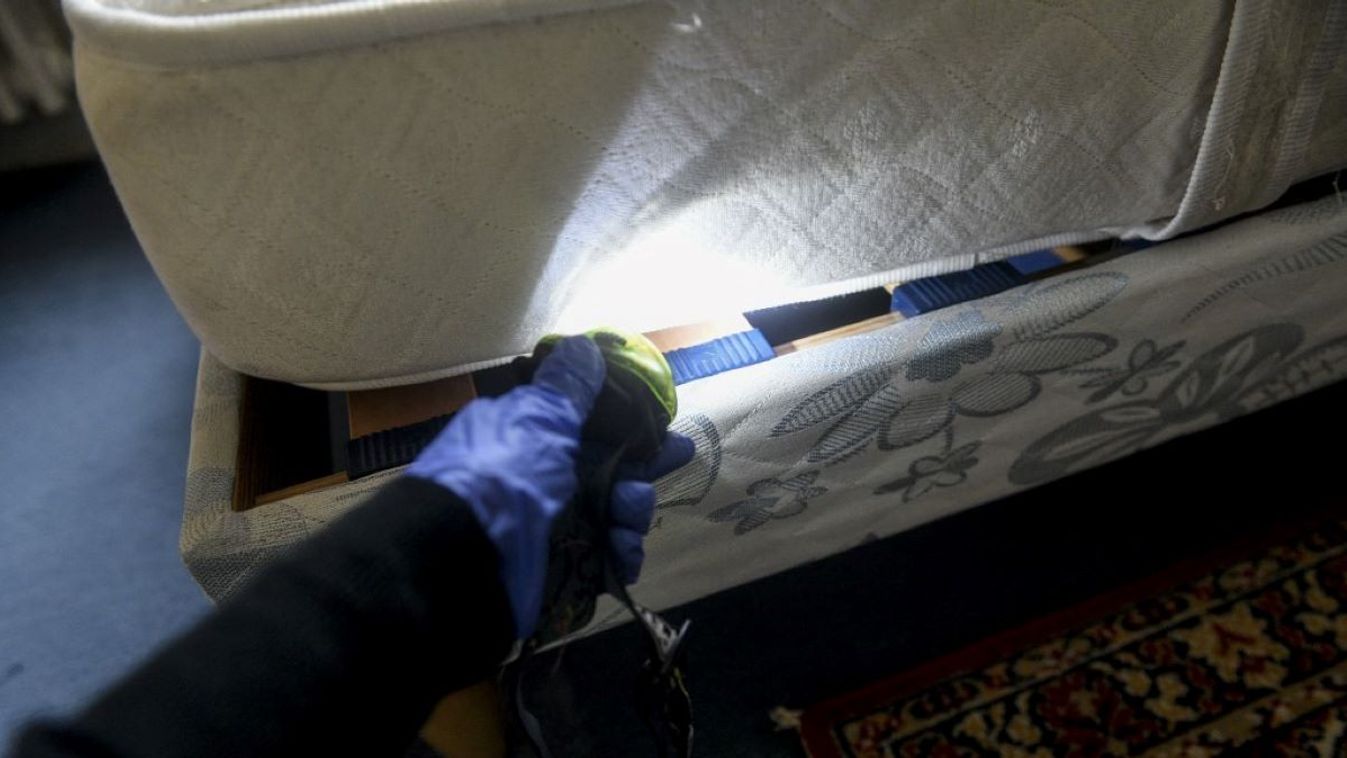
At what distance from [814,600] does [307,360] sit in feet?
2.02

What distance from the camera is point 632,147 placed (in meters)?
0.58

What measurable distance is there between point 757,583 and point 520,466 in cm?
61

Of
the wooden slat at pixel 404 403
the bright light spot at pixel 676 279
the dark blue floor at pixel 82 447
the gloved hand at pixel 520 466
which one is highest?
the bright light spot at pixel 676 279

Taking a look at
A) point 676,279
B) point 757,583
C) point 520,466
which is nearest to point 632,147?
point 676,279

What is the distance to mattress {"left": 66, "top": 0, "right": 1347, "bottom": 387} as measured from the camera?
0.50m

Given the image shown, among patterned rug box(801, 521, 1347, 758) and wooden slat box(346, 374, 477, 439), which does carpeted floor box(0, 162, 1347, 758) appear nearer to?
patterned rug box(801, 521, 1347, 758)

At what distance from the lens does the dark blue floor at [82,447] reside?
0.98m

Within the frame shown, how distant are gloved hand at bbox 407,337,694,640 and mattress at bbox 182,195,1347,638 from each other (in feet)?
0.57

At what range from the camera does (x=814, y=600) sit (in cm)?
98

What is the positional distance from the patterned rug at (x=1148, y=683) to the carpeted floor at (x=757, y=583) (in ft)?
0.10

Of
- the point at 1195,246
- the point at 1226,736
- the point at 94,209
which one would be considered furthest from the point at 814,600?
the point at 94,209

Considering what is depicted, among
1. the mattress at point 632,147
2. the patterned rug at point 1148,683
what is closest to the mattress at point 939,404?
the mattress at point 632,147

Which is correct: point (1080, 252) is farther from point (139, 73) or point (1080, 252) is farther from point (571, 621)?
point (139, 73)

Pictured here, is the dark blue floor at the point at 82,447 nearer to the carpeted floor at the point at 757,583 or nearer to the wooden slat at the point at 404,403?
the carpeted floor at the point at 757,583
